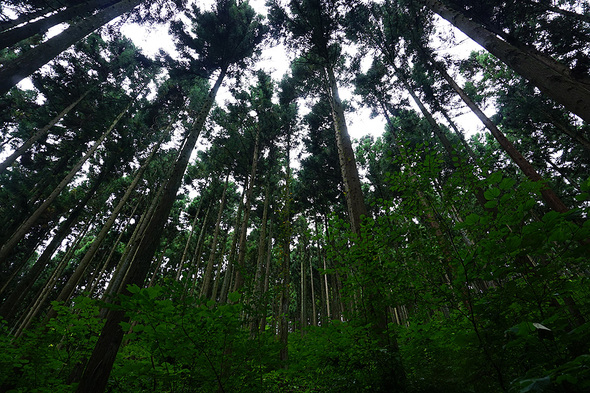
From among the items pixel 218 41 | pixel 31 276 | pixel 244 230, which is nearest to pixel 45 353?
pixel 244 230

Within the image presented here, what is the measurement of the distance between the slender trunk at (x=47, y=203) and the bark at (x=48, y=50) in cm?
724

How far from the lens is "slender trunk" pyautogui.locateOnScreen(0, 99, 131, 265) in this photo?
9109 mm

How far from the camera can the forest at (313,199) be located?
187cm

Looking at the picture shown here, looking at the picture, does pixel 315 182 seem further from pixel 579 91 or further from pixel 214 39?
pixel 579 91

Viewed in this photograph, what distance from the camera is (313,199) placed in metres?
15.3

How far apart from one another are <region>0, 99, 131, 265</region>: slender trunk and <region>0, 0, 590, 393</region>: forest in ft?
0.27

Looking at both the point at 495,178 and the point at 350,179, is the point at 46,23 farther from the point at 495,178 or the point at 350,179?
the point at 495,178

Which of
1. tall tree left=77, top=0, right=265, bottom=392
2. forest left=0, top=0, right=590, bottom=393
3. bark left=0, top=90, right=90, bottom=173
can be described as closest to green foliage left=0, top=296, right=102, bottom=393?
forest left=0, top=0, right=590, bottom=393

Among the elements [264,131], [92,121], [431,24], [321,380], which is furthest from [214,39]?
[321,380]

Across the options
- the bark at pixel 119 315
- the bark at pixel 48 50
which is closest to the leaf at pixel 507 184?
the bark at pixel 119 315

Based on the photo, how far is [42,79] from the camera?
36.1ft

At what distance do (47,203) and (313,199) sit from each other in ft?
43.1

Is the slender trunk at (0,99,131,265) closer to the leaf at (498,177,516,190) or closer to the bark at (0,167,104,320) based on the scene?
the bark at (0,167,104,320)

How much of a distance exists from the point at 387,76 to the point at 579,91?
10.8 m
